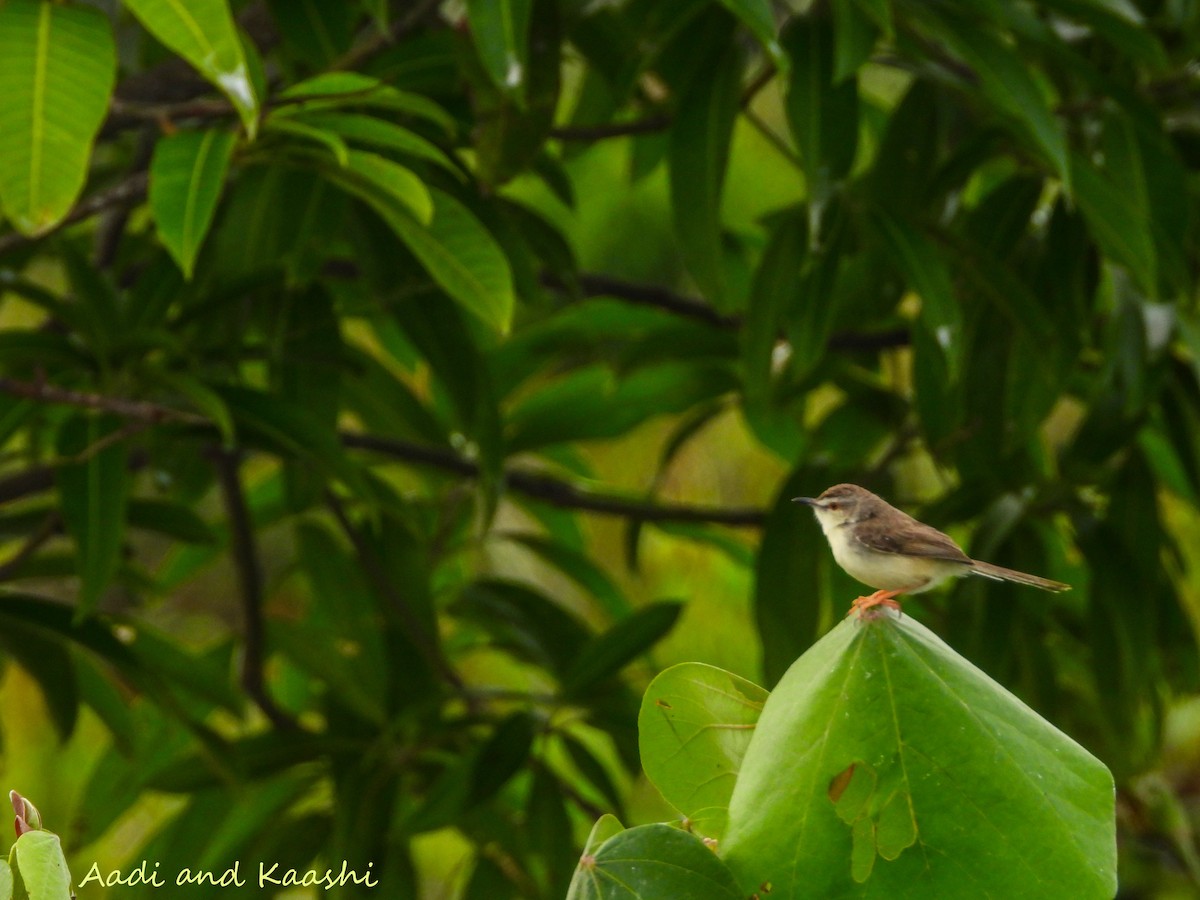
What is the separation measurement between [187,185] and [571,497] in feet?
4.50

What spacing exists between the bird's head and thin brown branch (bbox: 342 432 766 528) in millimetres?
1191

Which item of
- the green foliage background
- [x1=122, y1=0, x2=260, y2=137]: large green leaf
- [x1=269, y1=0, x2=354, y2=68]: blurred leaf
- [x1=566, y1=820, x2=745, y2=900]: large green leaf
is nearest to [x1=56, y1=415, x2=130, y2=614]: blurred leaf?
the green foliage background

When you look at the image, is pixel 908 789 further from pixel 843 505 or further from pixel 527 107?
pixel 527 107

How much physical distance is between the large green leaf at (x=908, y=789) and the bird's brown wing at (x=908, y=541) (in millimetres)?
588

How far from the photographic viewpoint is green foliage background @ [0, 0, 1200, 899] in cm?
210

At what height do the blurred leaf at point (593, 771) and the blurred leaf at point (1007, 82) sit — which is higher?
the blurred leaf at point (1007, 82)

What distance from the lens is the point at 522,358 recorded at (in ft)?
10.1

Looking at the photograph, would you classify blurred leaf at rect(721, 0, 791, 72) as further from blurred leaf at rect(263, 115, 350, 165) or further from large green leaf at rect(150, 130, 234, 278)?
large green leaf at rect(150, 130, 234, 278)

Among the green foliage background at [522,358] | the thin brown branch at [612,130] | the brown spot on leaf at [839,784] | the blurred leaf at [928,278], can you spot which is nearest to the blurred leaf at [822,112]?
the green foliage background at [522,358]

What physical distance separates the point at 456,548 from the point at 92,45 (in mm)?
1807

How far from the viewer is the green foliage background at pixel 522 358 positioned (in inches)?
82.7

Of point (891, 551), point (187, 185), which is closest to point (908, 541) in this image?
point (891, 551)

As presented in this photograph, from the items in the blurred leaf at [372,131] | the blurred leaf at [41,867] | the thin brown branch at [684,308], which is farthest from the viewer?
the thin brown branch at [684,308]

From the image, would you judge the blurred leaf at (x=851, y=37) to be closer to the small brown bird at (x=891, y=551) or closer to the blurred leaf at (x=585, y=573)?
the small brown bird at (x=891, y=551)
